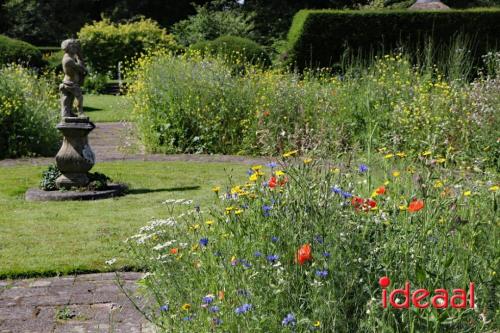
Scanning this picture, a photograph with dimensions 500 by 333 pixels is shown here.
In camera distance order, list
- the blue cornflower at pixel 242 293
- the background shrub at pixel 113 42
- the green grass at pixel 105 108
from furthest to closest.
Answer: the background shrub at pixel 113 42 < the green grass at pixel 105 108 < the blue cornflower at pixel 242 293

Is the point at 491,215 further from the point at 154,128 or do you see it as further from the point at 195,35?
the point at 195,35

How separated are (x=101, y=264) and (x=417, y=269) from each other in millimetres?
2938

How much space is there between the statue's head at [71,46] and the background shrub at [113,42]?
18.2 meters

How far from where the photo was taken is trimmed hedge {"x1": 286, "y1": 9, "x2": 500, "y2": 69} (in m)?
18.5

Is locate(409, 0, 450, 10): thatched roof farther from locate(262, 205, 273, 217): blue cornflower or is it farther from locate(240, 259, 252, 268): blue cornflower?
locate(240, 259, 252, 268): blue cornflower

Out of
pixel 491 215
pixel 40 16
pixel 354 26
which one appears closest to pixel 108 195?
pixel 491 215

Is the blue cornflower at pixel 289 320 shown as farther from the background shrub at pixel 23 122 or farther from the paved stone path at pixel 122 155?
the background shrub at pixel 23 122

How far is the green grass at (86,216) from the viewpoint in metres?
5.31

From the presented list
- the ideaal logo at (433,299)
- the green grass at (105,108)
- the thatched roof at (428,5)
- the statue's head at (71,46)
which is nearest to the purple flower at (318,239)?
the ideaal logo at (433,299)

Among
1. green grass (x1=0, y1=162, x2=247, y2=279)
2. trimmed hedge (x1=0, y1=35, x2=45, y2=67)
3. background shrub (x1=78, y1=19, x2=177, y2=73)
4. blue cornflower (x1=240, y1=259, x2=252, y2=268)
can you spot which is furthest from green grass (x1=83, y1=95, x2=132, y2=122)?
blue cornflower (x1=240, y1=259, x2=252, y2=268)

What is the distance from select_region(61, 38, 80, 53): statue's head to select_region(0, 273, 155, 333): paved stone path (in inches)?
138

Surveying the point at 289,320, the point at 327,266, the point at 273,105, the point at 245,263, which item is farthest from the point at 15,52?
the point at 289,320

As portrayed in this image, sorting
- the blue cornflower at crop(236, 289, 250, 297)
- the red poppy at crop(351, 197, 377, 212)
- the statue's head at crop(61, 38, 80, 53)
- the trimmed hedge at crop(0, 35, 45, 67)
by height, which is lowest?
the trimmed hedge at crop(0, 35, 45, 67)

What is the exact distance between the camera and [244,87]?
11.2 m
